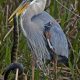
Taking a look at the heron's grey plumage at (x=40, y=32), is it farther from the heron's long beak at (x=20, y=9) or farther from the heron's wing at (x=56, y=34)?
the heron's long beak at (x=20, y=9)

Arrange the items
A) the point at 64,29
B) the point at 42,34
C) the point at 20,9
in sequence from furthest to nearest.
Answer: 1. the point at 64,29
2. the point at 42,34
3. the point at 20,9

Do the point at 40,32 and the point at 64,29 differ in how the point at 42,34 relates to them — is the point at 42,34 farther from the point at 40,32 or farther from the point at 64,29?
the point at 64,29

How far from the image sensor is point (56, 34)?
3.29 meters

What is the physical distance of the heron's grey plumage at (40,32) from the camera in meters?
3.19

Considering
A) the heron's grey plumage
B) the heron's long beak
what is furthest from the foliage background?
the heron's long beak

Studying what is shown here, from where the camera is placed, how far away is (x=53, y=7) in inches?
144

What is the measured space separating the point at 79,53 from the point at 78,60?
0.11 m

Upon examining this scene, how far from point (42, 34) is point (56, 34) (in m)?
0.16

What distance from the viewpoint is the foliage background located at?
122 inches

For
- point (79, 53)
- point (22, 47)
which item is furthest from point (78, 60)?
point (22, 47)

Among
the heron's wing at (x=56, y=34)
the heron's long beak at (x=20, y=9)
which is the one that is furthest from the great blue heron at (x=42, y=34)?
the heron's long beak at (x=20, y=9)

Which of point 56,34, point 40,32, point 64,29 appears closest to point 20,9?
point 40,32

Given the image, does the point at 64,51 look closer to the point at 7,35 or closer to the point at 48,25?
the point at 48,25

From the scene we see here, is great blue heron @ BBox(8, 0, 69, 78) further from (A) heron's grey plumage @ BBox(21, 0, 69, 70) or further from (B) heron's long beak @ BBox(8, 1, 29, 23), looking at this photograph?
(B) heron's long beak @ BBox(8, 1, 29, 23)
